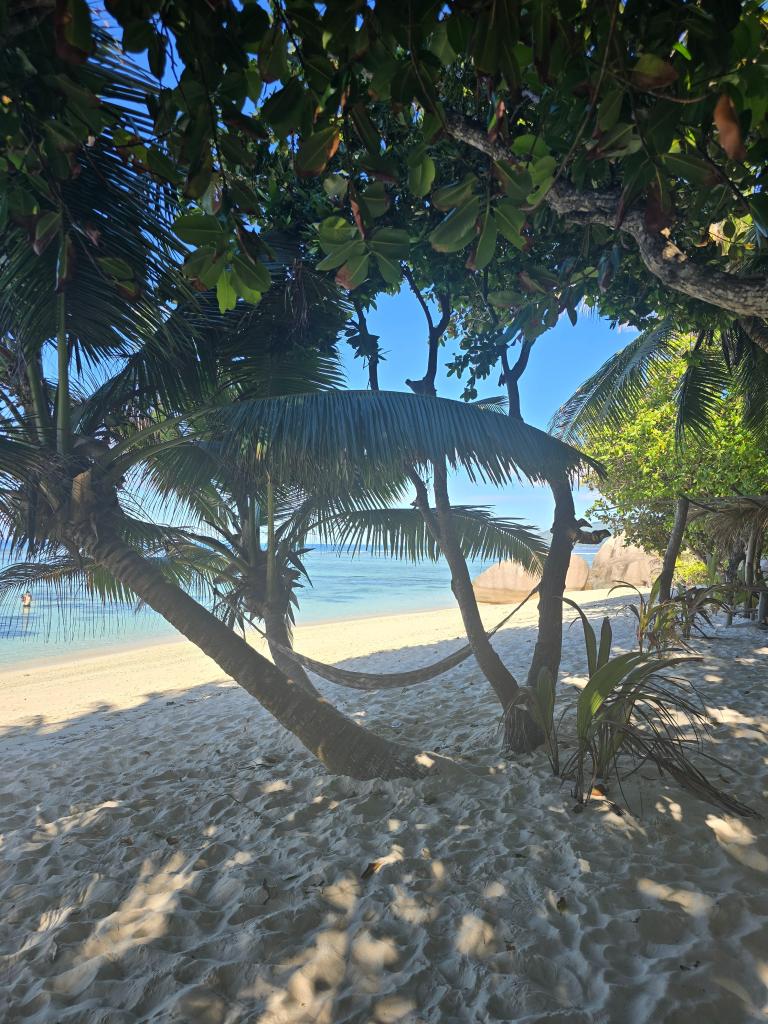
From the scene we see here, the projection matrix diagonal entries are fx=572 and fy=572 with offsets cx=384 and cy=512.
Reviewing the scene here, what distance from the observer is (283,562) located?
15.3 ft

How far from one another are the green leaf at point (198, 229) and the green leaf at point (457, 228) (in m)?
0.39

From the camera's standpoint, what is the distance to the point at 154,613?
1800 cm

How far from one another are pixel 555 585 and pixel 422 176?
3.02 m

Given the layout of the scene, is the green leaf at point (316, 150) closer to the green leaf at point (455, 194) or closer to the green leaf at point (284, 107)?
the green leaf at point (284, 107)

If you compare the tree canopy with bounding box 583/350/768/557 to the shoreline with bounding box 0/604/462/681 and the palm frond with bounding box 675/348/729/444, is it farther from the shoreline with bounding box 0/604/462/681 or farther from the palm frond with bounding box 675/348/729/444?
the shoreline with bounding box 0/604/462/681

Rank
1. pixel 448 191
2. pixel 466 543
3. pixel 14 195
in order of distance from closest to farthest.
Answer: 1. pixel 448 191
2. pixel 14 195
3. pixel 466 543

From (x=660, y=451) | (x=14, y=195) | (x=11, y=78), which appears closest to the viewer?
(x=11, y=78)

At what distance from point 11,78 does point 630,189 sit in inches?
50.7

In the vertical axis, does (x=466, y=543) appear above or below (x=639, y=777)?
above

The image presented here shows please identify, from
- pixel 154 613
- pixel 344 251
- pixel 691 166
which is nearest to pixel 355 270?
pixel 344 251

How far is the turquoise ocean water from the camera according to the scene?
36.2 ft

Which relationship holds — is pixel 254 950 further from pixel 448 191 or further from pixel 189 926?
pixel 448 191

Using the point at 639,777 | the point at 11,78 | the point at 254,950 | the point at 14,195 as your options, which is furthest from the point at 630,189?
the point at 639,777

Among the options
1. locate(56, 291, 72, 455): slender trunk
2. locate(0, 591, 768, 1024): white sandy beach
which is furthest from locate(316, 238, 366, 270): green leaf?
locate(56, 291, 72, 455): slender trunk
